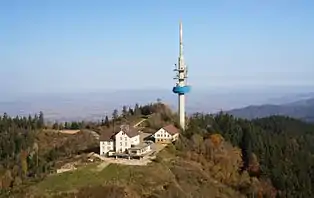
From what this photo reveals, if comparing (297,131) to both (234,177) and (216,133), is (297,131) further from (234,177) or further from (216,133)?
(234,177)

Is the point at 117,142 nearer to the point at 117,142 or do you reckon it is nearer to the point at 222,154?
the point at 117,142

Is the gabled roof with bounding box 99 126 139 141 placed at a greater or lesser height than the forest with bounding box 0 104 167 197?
greater

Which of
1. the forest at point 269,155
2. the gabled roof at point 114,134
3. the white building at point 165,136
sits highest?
the gabled roof at point 114,134

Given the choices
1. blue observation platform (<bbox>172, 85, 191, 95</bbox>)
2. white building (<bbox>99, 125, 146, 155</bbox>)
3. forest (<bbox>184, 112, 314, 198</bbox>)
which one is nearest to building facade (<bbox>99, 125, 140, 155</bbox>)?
white building (<bbox>99, 125, 146, 155</bbox>)

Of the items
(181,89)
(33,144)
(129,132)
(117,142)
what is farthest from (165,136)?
(33,144)

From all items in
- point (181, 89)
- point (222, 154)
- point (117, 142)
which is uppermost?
point (181, 89)

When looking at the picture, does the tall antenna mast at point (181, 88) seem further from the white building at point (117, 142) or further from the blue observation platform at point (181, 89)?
the white building at point (117, 142)

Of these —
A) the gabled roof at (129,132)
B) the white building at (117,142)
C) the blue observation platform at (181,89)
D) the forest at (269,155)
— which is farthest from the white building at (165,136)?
the blue observation platform at (181,89)

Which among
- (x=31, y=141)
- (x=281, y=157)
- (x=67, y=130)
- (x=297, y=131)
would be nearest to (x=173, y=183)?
(x=281, y=157)

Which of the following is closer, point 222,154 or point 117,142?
point 117,142

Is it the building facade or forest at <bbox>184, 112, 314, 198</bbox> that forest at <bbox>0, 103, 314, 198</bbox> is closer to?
forest at <bbox>184, 112, 314, 198</bbox>

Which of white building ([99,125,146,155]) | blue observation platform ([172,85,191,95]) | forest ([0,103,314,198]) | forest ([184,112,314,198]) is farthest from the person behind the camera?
blue observation platform ([172,85,191,95])

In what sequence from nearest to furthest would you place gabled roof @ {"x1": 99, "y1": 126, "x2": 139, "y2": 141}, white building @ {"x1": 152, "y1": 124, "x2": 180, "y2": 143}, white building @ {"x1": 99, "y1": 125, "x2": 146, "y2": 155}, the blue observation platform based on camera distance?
white building @ {"x1": 99, "y1": 125, "x2": 146, "y2": 155} < gabled roof @ {"x1": 99, "y1": 126, "x2": 139, "y2": 141} < white building @ {"x1": 152, "y1": 124, "x2": 180, "y2": 143} < the blue observation platform
